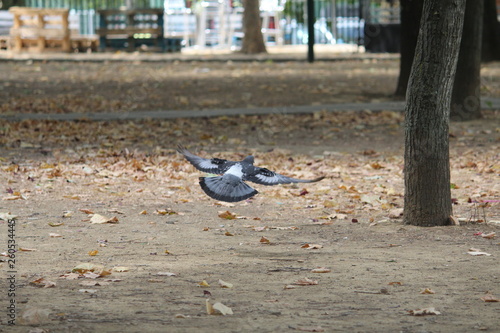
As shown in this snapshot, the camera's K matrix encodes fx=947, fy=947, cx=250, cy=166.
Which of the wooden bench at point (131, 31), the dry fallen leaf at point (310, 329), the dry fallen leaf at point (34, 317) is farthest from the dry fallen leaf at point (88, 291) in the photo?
the wooden bench at point (131, 31)

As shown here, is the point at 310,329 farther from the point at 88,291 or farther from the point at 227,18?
the point at 227,18

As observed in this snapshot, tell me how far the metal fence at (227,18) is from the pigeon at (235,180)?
26.7 m

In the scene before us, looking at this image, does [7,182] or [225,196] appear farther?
[7,182]

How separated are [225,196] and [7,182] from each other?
4036 mm

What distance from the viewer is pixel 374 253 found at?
21.1 feet

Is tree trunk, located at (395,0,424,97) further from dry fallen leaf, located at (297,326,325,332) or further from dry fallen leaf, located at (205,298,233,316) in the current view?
dry fallen leaf, located at (297,326,325,332)

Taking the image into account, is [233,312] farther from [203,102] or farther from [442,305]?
[203,102]

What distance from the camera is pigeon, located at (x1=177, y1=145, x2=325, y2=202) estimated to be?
19.3 ft

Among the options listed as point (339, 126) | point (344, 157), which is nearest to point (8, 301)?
point (344, 157)

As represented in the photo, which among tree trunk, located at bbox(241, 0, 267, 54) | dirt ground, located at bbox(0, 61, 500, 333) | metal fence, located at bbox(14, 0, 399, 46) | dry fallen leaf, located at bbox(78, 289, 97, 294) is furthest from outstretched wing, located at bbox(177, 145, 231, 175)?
metal fence, located at bbox(14, 0, 399, 46)

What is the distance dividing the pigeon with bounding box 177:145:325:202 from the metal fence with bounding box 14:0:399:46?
26731 millimetres

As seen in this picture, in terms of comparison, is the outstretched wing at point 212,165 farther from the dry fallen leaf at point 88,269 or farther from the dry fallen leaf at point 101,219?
the dry fallen leaf at point 101,219

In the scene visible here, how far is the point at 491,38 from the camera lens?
24.1 meters

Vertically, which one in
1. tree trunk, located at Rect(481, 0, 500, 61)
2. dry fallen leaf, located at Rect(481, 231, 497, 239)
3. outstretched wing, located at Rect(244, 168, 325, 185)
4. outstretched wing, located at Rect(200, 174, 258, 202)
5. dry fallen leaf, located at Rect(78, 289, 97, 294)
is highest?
tree trunk, located at Rect(481, 0, 500, 61)
